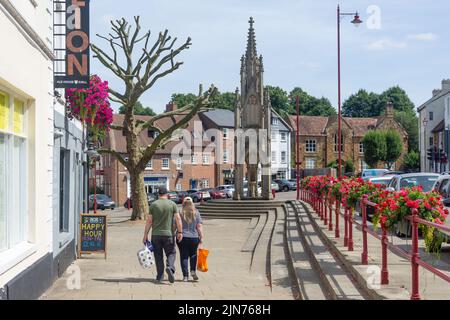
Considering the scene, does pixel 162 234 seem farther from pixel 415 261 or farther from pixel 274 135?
pixel 274 135

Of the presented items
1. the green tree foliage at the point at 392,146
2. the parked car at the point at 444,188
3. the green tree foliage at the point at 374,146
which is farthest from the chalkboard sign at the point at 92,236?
the green tree foliage at the point at 392,146

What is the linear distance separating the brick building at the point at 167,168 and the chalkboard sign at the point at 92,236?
49474 mm

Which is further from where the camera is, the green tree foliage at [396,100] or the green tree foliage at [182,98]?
the green tree foliage at [396,100]

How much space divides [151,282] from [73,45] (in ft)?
15.7

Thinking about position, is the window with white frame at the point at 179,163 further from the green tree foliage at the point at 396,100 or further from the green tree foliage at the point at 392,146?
the green tree foliage at the point at 396,100

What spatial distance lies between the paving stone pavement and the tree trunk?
11.5 meters

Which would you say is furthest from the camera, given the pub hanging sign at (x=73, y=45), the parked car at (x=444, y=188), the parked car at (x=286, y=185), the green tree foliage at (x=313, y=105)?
the green tree foliage at (x=313, y=105)

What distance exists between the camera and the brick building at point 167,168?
65.2 meters

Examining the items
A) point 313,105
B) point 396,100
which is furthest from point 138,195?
point 396,100

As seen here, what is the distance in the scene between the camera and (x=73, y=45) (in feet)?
42.8

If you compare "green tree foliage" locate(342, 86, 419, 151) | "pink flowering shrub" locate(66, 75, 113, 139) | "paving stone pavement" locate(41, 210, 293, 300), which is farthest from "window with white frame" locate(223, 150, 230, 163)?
"pink flowering shrub" locate(66, 75, 113, 139)

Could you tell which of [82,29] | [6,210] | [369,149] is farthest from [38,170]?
[369,149]
